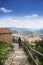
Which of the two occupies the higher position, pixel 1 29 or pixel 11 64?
pixel 1 29

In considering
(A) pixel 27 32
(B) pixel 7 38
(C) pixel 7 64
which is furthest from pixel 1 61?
(A) pixel 27 32

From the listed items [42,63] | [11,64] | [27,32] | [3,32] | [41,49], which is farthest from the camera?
[27,32]

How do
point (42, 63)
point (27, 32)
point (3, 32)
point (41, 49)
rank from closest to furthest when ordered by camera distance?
point (42, 63) < point (41, 49) < point (3, 32) < point (27, 32)

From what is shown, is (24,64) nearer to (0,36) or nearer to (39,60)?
(39,60)

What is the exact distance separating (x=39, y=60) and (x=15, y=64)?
286cm

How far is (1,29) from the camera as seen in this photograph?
123 feet

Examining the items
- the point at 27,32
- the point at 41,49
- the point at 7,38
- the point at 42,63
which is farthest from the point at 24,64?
the point at 27,32

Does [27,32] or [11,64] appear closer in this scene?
[11,64]

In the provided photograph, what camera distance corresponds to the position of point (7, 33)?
36531mm

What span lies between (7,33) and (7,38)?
2.26ft

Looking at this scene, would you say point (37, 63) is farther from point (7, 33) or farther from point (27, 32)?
point (27, 32)

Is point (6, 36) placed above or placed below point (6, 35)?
below

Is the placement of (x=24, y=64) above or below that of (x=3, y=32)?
below

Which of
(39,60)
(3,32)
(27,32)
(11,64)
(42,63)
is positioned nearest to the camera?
(42,63)
